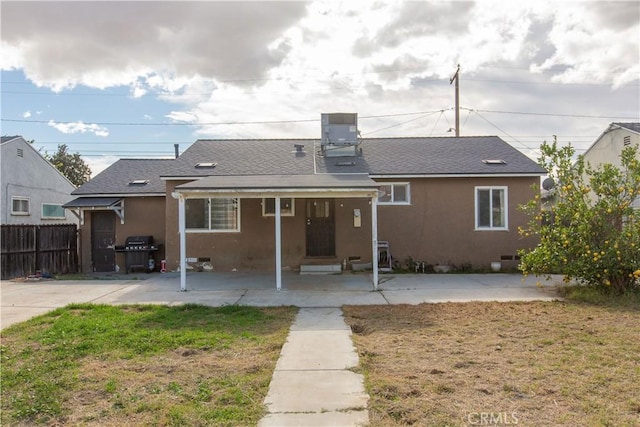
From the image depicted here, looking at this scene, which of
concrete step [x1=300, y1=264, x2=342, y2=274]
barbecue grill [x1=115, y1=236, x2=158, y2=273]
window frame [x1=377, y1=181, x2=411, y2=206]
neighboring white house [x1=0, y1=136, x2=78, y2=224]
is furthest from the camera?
neighboring white house [x1=0, y1=136, x2=78, y2=224]

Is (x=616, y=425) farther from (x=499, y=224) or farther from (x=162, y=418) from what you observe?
(x=499, y=224)

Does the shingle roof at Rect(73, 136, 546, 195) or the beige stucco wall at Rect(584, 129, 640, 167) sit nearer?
the shingle roof at Rect(73, 136, 546, 195)

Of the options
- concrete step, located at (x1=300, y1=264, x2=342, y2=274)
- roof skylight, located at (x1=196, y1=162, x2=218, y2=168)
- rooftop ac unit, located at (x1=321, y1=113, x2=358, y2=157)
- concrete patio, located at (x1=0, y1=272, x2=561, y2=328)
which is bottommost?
concrete patio, located at (x1=0, y1=272, x2=561, y2=328)

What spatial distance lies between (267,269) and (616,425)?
10.4 m

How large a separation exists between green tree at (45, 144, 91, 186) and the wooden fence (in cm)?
2285

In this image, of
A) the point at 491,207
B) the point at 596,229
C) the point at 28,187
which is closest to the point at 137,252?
A: the point at 28,187

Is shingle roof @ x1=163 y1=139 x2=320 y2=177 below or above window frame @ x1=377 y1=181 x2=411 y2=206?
above

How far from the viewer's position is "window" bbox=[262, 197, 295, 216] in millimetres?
12930

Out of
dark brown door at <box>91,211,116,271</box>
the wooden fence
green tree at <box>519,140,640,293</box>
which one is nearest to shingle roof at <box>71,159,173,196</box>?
dark brown door at <box>91,211,116,271</box>

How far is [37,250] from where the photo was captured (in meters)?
13.7

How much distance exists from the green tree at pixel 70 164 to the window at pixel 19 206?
56.5ft

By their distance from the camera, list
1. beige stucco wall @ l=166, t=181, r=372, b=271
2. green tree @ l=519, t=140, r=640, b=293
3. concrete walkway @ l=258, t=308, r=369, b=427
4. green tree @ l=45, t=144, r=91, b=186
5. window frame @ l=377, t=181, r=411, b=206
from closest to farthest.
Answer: concrete walkway @ l=258, t=308, r=369, b=427, green tree @ l=519, t=140, r=640, b=293, beige stucco wall @ l=166, t=181, r=372, b=271, window frame @ l=377, t=181, r=411, b=206, green tree @ l=45, t=144, r=91, b=186

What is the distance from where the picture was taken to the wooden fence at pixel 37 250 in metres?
12.8

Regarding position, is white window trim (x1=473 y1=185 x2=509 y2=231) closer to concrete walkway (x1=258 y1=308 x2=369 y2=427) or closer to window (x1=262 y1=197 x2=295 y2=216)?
window (x1=262 y1=197 x2=295 y2=216)
